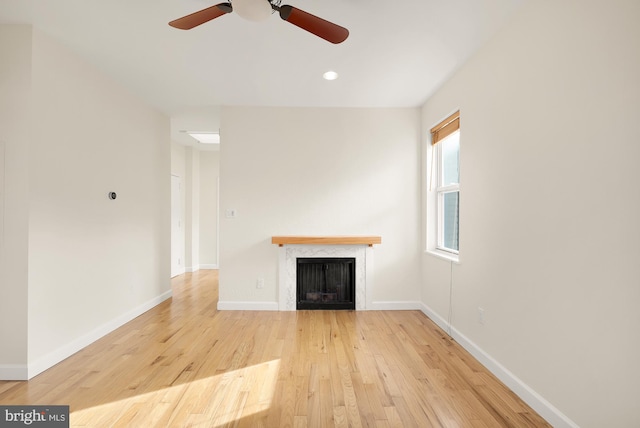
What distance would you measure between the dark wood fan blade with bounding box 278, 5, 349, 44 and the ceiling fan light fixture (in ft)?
0.26

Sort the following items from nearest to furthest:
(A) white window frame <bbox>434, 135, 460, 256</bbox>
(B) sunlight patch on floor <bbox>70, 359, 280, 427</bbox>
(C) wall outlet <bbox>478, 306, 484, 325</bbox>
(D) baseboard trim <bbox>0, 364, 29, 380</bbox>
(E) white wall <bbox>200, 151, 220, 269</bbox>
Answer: (B) sunlight patch on floor <bbox>70, 359, 280, 427</bbox>
(D) baseboard trim <bbox>0, 364, 29, 380</bbox>
(C) wall outlet <bbox>478, 306, 484, 325</bbox>
(A) white window frame <bbox>434, 135, 460, 256</bbox>
(E) white wall <bbox>200, 151, 220, 269</bbox>

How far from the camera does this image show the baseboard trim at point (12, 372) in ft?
7.64

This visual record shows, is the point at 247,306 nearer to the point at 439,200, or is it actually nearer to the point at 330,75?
the point at 439,200

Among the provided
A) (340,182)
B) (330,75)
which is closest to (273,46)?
(330,75)

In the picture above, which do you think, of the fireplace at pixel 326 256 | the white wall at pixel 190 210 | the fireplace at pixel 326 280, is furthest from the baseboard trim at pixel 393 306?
the white wall at pixel 190 210

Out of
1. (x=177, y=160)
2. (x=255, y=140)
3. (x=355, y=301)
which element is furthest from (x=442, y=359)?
(x=177, y=160)

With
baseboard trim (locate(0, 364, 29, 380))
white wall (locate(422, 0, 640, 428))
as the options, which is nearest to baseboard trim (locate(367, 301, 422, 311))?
white wall (locate(422, 0, 640, 428))

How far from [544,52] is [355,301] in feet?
10.1

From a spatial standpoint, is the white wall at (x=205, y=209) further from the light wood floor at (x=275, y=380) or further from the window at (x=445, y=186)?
the window at (x=445, y=186)

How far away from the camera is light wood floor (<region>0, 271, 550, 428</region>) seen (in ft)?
6.25

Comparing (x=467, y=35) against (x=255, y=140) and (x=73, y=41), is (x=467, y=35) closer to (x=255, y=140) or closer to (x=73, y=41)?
(x=255, y=140)

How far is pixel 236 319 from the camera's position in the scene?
372 centimetres

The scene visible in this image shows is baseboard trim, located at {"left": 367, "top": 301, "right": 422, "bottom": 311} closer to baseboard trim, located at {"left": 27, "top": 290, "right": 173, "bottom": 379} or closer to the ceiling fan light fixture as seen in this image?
baseboard trim, located at {"left": 27, "top": 290, "right": 173, "bottom": 379}
